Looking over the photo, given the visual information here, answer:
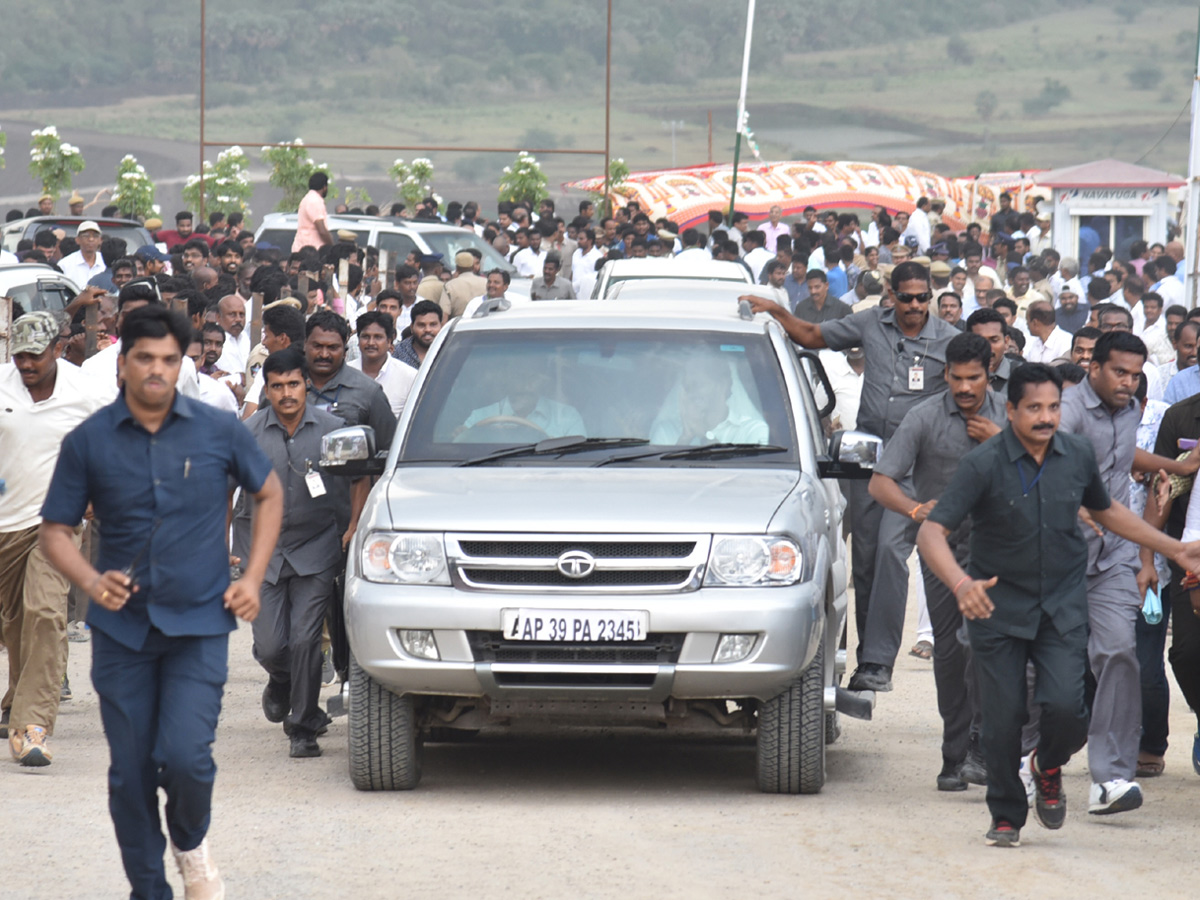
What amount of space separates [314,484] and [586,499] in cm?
156

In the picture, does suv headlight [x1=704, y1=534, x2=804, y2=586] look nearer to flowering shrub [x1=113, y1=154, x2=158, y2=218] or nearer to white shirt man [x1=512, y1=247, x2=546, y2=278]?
white shirt man [x1=512, y1=247, x2=546, y2=278]

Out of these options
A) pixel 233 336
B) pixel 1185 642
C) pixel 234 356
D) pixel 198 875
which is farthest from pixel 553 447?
pixel 233 336

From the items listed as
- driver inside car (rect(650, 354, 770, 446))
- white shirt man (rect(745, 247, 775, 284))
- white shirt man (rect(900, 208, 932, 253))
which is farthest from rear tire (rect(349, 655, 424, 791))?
white shirt man (rect(900, 208, 932, 253))

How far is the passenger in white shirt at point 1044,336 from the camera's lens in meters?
15.6

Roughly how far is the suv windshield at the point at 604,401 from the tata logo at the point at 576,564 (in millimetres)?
753

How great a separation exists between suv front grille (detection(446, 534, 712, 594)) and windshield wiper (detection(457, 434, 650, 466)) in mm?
717

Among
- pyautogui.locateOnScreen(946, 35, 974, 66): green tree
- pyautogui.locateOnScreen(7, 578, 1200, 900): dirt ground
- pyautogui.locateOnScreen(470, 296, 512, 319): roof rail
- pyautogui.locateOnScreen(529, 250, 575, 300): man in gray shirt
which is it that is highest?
pyautogui.locateOnScreen(946, 35, 974, 66): green tree

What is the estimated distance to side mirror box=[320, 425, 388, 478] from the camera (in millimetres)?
7938

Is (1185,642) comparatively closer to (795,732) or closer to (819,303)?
(795,732)

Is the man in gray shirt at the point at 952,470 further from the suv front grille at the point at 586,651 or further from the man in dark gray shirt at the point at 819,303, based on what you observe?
the man in dark gray shirt at the point at 819,303

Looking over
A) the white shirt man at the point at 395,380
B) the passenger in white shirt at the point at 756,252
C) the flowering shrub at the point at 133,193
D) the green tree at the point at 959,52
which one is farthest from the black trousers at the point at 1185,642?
the green tree at the point at 959,52

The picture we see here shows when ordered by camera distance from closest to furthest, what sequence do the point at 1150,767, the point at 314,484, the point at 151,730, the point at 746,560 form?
the point at 151,730, the point at 746,560, the point at 314,484, the point at 1150,767

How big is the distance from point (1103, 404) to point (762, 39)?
14200 centimetres

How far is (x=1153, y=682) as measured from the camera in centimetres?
859
